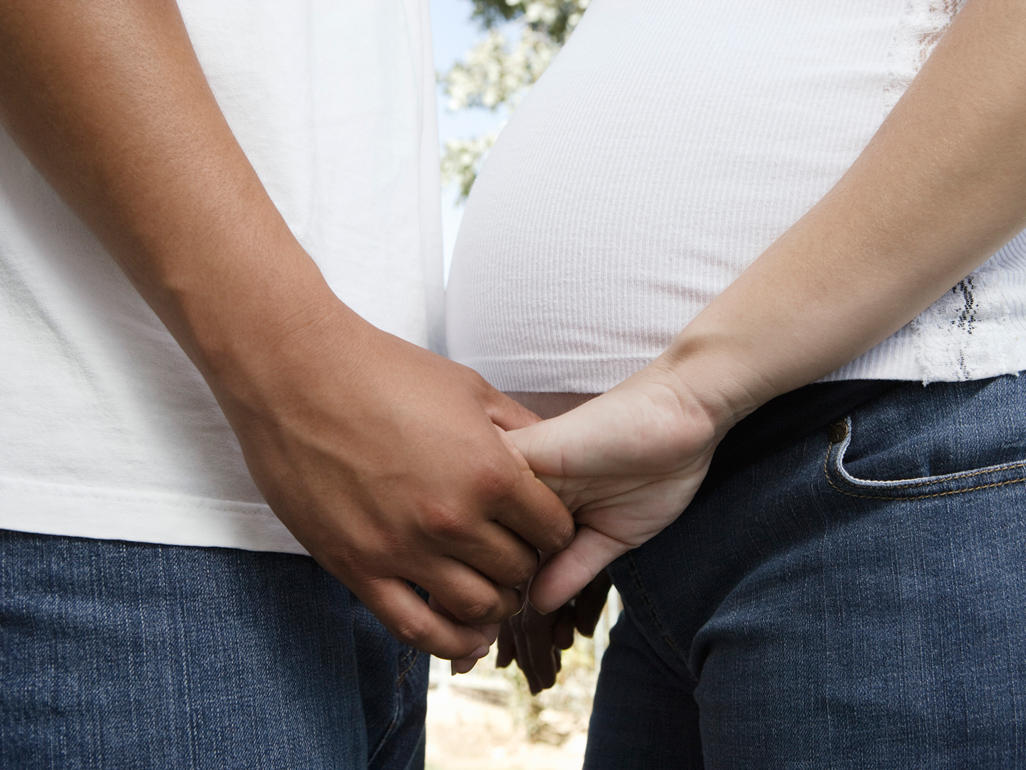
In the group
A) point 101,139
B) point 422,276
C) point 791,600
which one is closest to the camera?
point 101,139

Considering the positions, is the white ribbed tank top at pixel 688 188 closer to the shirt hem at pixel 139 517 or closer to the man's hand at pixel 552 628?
the shirt hem at pixel 139 517

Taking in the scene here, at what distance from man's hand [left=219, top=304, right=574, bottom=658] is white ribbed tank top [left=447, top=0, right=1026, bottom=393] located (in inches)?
5.5

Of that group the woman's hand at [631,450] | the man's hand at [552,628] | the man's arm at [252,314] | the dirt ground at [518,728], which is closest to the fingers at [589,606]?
the man's hand at [552,628]

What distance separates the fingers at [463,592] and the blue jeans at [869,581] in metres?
0.20

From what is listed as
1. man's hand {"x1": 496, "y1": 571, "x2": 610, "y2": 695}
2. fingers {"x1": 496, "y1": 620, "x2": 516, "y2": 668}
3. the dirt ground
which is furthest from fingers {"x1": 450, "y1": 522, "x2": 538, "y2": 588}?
the dirt ground

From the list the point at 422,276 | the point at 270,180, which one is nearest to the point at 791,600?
the point at 422,276

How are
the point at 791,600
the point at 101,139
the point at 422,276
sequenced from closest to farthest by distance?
the point at 101,139, the point at 791,600, the point at 422,276

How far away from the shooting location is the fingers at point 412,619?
73 cm

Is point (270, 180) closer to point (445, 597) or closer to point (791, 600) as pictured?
point (445, 597)

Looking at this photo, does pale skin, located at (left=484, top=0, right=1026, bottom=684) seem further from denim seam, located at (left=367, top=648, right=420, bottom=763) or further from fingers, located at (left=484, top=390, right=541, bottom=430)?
denim seam, located at (left=367, top=648, right=420, bottom=763)

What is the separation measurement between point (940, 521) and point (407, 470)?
16.3 inches

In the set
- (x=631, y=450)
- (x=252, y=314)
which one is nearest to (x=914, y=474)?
(x=631, y=450)

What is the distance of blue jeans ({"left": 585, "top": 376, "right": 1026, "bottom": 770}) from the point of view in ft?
2.19

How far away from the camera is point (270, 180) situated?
2.52ft
